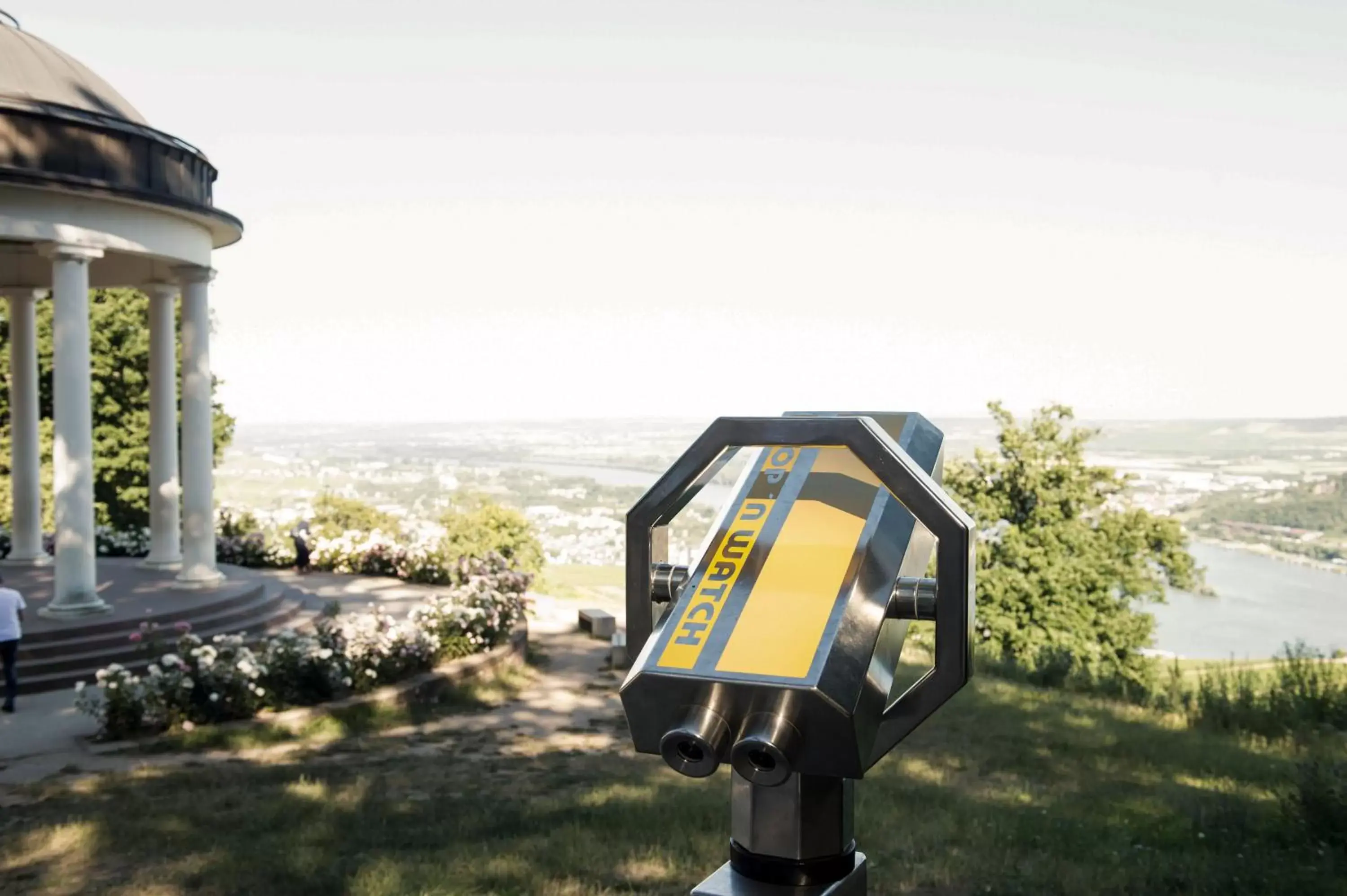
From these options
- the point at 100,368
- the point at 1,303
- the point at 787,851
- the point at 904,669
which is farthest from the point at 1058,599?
the point at 787,851

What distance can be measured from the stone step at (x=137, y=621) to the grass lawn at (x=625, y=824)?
4654mm

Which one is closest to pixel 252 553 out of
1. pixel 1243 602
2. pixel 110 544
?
pixel 110 544

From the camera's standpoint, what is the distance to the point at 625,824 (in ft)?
23.4

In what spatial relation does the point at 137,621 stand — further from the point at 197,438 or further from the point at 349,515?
the point at 349,515

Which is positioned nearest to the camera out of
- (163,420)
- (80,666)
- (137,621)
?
(80,666)

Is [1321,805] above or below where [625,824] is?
above

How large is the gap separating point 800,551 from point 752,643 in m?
0.17

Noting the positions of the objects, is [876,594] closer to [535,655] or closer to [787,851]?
[787,851]

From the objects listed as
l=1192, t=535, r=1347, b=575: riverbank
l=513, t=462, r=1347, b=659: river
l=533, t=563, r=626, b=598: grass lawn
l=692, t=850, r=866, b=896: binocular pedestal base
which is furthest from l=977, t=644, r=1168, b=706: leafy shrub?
l=1192, t=535, r=1347, b=575: riverbank

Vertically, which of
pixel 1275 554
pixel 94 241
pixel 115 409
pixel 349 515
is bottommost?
pixel 1275 554

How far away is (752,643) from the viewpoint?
53.3 inches

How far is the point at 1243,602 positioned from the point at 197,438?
39.1 metres

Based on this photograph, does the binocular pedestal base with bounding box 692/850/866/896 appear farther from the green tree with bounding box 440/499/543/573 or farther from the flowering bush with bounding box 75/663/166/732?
the green tree with bounding box 440/499/543/573

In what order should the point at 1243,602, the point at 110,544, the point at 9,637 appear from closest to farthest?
1. the point at 9,637
2. the point at 110,544
3. the point at 1243,602
